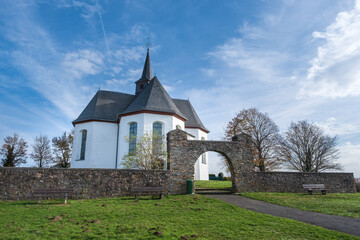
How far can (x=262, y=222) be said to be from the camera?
783 cm

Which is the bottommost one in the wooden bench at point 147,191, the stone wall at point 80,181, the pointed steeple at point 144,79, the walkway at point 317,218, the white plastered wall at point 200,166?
the walkway at point 317,218

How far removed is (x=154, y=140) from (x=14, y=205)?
30.8 ft

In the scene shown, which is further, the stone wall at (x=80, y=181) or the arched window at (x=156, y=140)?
the arched window at (x=156, y=140)

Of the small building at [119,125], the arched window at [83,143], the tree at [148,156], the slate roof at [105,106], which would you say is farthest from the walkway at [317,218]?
the arched window at [83,143]

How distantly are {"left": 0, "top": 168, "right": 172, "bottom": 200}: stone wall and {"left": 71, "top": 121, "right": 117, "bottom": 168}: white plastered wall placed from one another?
31.5ft

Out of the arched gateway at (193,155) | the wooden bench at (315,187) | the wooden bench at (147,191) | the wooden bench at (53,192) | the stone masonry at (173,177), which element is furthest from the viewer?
the wooden bench at (315,187)

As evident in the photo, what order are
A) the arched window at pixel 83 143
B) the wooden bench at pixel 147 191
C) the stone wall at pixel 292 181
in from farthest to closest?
the arched window at pixel 83 143
the stone wall at pixel 292 181
the wooden bench at pixel 147 191

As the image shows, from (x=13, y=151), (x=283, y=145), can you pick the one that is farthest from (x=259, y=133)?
(x=13, y=151)

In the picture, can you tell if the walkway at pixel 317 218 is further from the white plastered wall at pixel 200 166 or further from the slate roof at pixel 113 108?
the white plastered wall at pixel 200 166

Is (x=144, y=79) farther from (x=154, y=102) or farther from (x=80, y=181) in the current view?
(x=80, y=181)

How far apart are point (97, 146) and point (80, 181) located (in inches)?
407

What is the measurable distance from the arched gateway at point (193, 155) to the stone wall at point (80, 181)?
768 mm

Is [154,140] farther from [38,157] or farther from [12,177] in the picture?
[38,157]

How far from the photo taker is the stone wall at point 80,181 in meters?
12.5
